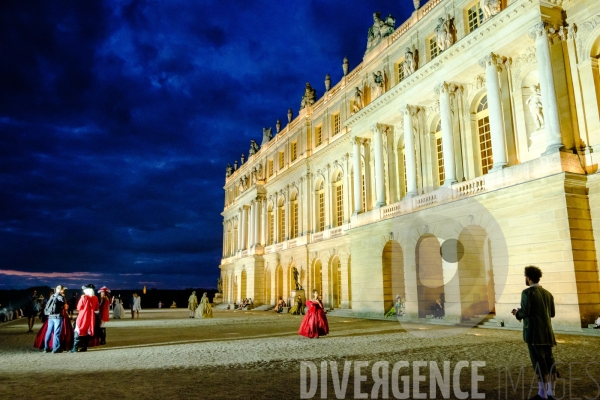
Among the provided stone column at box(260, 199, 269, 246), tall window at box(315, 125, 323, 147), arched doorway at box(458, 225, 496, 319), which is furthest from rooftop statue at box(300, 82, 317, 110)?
arched doorway at box(458, 225, 496, 319)

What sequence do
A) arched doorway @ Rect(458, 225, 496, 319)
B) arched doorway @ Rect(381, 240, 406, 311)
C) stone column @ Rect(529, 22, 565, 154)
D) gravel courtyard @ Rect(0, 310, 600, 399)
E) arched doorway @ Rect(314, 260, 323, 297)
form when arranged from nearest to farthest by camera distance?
gravel courtyard @ Rect(0, 310, 600, 399)
stone column @ Rect(529, 22, 565, 154)
arched doorway @ Rect(458, 225, 496, 319)
arched doorway @ Rect(381, 240, 406, 311)
arched doorway @ Rect(314, 260, 323, 297)

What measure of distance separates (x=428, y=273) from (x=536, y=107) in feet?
32.3

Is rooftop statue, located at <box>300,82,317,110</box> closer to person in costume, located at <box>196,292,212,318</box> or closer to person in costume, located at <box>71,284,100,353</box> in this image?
person in costume, located at <box>196,292,212,318</box>

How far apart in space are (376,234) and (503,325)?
33.2 feet

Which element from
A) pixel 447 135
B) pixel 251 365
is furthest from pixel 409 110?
pixel 251 365

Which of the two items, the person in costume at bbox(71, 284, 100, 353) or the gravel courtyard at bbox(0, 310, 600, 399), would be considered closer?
the gravel courtyard at bbox(0, 310, 600, 399)

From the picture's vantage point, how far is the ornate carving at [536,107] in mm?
18656

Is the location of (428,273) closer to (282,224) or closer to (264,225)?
(282,224)

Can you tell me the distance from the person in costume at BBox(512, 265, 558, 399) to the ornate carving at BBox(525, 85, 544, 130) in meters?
14.5

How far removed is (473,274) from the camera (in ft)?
68.8

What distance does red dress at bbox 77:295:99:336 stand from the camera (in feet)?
42.2

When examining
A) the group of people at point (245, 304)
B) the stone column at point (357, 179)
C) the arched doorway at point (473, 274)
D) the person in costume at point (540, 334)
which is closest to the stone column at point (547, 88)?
the arched doorway at point (473, 274)

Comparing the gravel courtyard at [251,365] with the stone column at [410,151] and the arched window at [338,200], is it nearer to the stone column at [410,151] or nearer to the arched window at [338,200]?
the stone column at [410,151]

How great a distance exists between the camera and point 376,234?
86.7 feet
